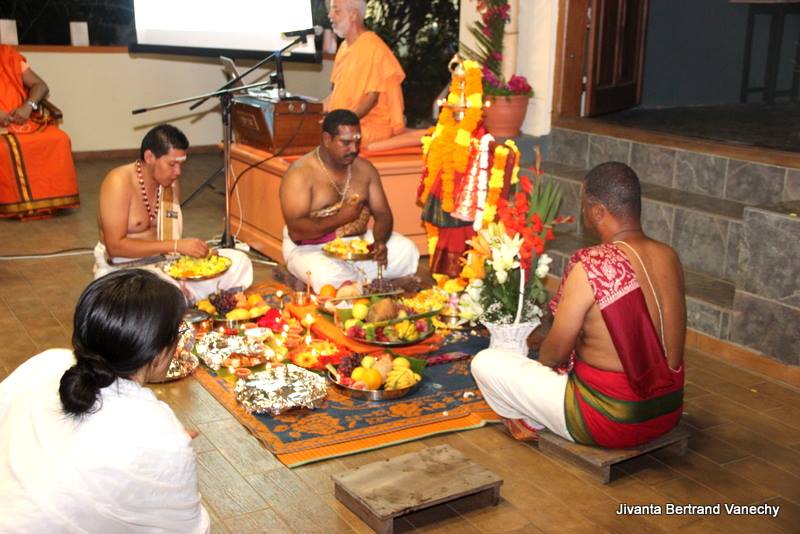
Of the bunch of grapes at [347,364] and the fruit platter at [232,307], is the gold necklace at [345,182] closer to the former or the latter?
the fruit platter at [232,307]

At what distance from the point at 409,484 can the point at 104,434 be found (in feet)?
5.03

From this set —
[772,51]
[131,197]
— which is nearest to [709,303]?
[131,197]

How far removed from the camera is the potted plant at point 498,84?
728cm

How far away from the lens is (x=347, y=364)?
457 centimetres

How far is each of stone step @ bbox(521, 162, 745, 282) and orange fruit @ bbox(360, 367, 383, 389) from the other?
2361 millimetres

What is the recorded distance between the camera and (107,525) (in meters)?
2.24

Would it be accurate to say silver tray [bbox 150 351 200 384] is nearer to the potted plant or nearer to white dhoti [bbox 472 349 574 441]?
white dhoti [bbox 472 349 574 441]

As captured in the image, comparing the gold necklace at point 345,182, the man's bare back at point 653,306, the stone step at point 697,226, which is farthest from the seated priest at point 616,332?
the gold necklace at point 345,182

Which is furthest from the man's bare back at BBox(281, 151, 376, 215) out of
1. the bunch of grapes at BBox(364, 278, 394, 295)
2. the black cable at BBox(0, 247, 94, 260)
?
the black cable at BBox(0, 247, 94, 260)

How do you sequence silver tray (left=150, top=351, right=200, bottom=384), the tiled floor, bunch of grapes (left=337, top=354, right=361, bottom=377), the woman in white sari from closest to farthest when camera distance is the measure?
the woman in white sari → the tiled floor → bunch of grapes (left=337, top=354, right=361, bottom=377) → silver tray (left=150, top=351, right=200, bottom=384)

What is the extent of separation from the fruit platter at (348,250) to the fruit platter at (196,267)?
0.62 metres

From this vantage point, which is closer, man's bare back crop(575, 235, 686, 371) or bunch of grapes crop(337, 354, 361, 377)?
man's bare back crop(575, 235, 686, 371)

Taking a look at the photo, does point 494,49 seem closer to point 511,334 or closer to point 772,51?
point 511,334

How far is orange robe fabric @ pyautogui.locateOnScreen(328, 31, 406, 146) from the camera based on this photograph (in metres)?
7.14
